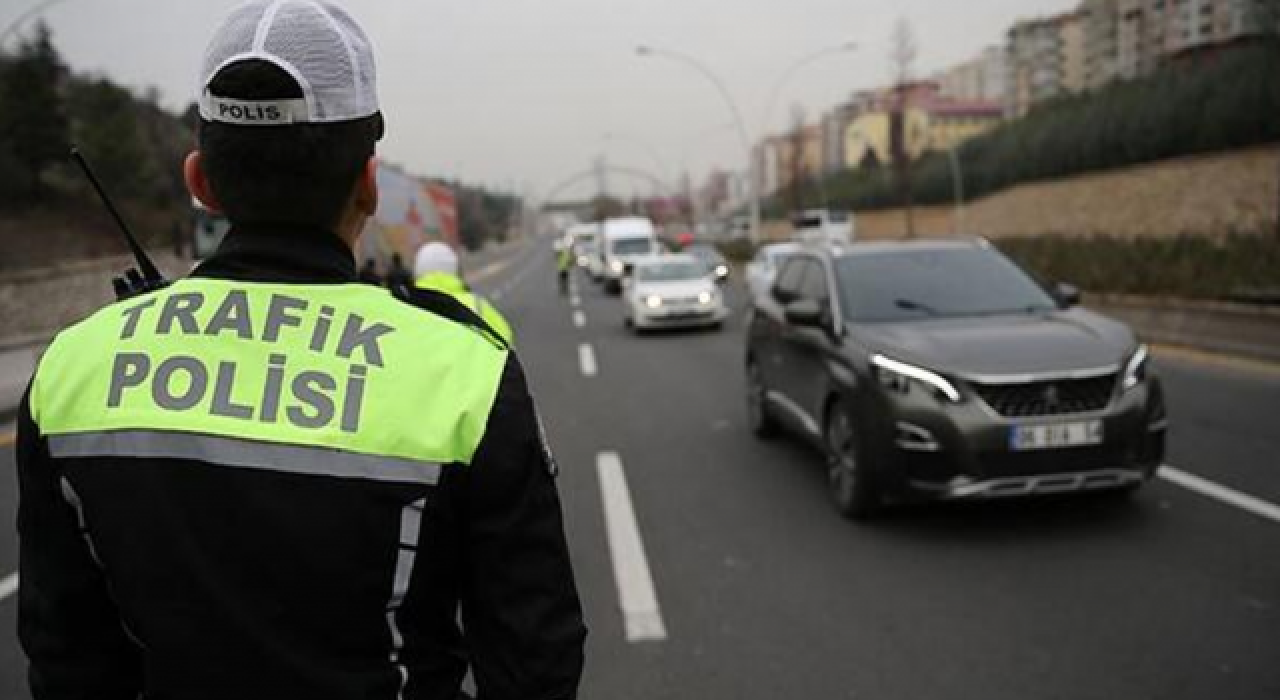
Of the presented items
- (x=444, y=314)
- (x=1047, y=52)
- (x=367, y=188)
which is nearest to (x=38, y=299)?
(x=367, y=188)

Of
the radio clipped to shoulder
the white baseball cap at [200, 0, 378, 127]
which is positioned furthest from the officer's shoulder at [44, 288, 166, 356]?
the white baseball cap at [200, 0, 378, 127]

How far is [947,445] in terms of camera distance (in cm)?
534

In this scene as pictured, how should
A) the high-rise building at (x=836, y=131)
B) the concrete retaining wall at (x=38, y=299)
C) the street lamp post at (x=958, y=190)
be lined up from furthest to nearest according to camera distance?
the high-rise building at (x=836, y=131) → the street lamp post at (x=958, y=190) → the concrete retaining wall at (x=38, y=299)

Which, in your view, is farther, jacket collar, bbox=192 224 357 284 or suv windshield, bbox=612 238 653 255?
suv windshield, bbox=612 238 653 255

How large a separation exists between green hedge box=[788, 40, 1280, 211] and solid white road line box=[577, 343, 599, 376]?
1934 cm

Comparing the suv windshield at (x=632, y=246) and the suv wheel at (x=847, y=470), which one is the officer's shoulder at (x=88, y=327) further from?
the suv windshield at (x=632, y=246)

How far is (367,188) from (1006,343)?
4797mm

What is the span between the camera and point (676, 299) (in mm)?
18781

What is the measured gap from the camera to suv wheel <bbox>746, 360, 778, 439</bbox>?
845cm

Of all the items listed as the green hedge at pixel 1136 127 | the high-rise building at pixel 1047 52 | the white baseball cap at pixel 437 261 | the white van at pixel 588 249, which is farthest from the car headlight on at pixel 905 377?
the high-rise building at pixel 1047 52

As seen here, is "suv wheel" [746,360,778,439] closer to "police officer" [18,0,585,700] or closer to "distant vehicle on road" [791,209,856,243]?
"police officer" [18,0,585,700]

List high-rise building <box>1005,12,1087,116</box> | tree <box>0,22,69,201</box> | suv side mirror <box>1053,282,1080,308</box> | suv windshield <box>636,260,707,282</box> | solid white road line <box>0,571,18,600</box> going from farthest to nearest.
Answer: high-rise building <box>1005,12,1087,116</box>
tree <box>0,22,69,201</box>
suv windshield <box>636,260,707,282</box>
suv side mirror <box>1053,282,1080,308</box>
solid white road line <box>0,571,18,600</box>

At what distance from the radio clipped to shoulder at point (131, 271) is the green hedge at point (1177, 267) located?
12.4 metres

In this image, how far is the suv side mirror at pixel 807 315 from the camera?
666cm
